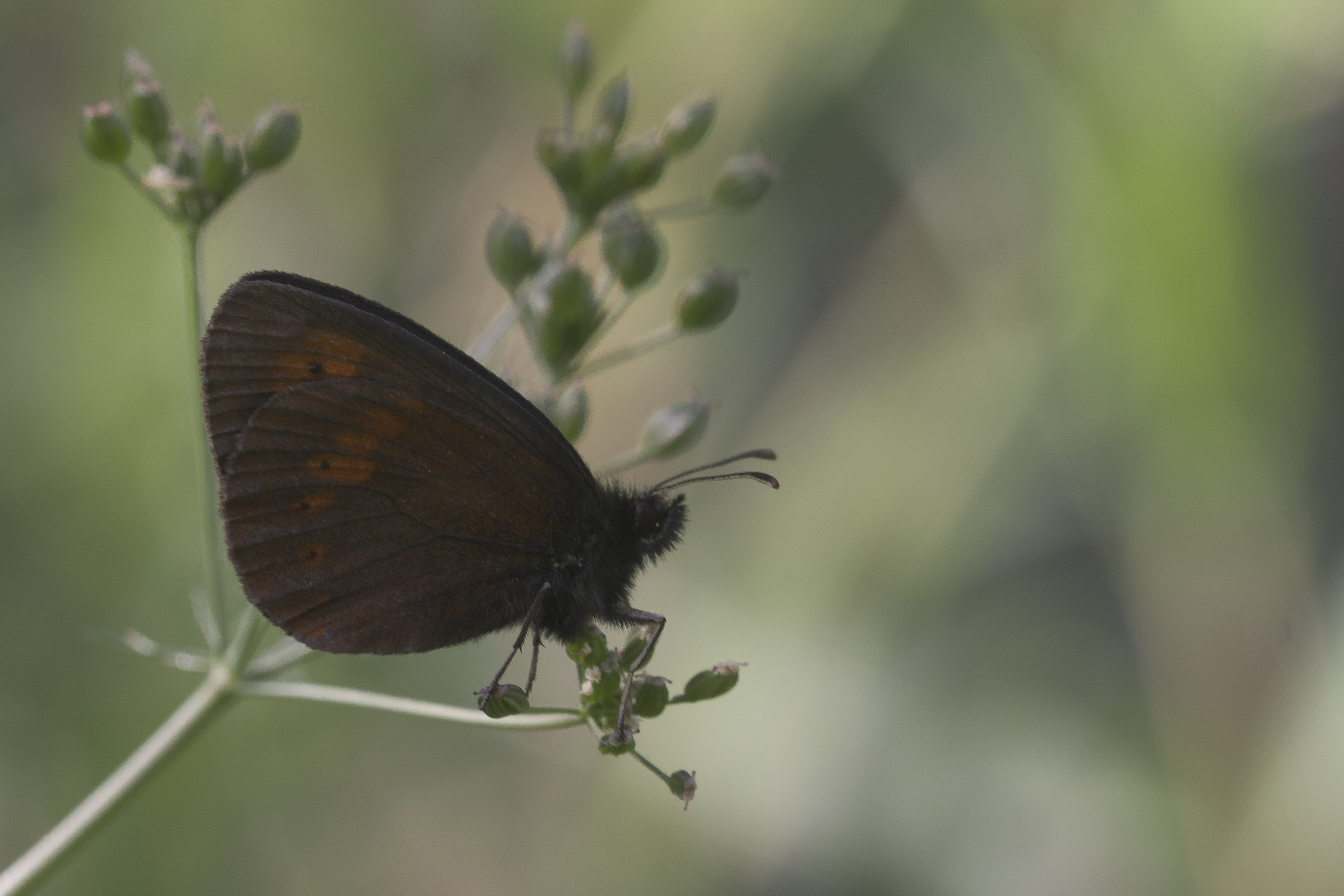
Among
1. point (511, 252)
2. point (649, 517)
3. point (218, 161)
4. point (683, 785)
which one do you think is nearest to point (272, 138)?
point (218, 161)

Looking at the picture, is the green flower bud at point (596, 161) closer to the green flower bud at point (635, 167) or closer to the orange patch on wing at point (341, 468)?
the green flower bud at point (635, 167)

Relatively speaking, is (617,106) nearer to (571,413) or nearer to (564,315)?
(564,315)

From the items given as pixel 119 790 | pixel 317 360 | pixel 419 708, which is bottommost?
pixel 119 790

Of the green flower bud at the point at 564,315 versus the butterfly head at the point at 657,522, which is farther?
the green flower bud at the point at 564,315

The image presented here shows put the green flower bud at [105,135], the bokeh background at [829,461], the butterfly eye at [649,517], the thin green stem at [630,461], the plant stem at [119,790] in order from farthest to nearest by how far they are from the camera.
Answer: the bokeh background at [829,461] < the thin green stem at [630,461] < the green flower bud at [105,135] < the butterfly eye at [649,517] < the plant stem at [119,790]

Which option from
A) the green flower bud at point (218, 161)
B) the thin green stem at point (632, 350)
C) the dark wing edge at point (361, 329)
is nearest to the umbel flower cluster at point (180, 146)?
the green flower bud at point (218, 161)

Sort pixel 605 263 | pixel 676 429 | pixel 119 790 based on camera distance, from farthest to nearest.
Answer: pixel 605 263 < pixel 676 429 < pixel 119 790
